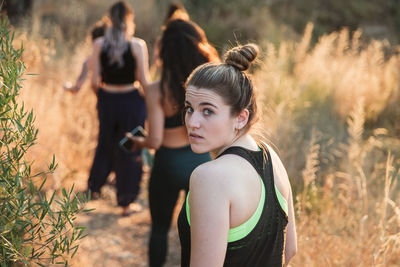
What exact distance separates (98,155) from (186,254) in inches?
124

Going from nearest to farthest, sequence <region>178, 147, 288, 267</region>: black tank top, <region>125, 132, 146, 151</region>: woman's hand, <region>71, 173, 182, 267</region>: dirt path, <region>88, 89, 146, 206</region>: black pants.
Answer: <region>178, 147, 288, 267</region>: black tank top
<region>125, 132, 146, 151</region>: woman's hand
<region>71, 173, 182, 267</region>: dirt path
<region>88, 89, 146, 206</region>: black pants

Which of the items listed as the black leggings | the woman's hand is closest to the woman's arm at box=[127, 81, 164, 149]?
the black leggings

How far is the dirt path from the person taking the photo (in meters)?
3.62

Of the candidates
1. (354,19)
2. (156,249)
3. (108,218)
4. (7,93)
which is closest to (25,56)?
(108,218)

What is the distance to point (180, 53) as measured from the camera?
262 cm

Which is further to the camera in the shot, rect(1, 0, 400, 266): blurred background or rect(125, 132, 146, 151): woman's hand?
rect(125, 132, 146, 151): woman's hand

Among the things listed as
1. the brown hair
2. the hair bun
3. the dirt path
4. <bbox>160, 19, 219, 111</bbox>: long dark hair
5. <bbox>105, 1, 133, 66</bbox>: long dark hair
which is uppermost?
<bbox>105, 1, 133, 66</bbox>: long dark hair

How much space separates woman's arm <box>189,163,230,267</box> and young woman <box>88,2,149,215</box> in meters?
2.99

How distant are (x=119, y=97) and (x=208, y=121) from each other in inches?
116

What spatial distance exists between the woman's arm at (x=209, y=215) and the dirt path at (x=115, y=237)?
2.12m

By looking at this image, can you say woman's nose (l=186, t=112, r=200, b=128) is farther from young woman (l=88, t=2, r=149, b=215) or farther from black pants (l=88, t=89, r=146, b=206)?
black pants (l=88, t=89, r=146, b=206)

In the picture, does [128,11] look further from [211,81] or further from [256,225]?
[256,225]

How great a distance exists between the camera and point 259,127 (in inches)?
69.8

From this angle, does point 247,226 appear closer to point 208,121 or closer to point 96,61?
point 208,121
